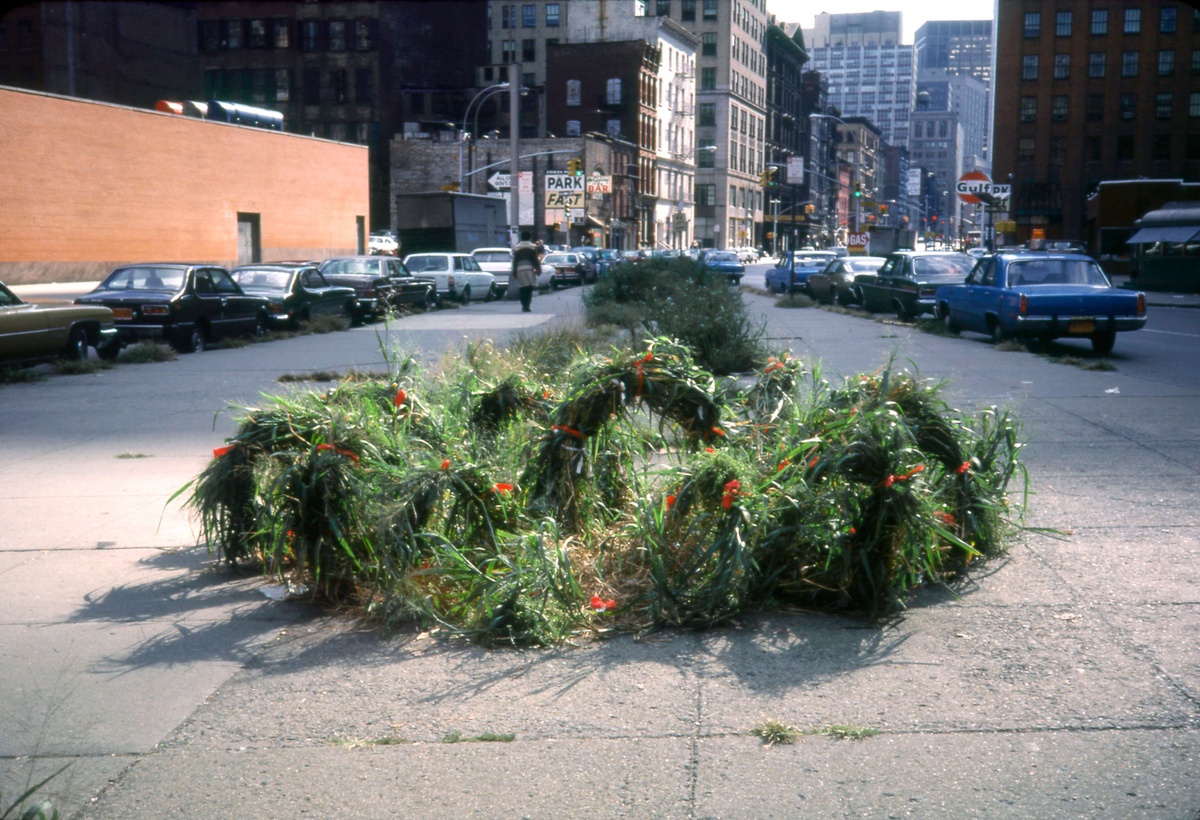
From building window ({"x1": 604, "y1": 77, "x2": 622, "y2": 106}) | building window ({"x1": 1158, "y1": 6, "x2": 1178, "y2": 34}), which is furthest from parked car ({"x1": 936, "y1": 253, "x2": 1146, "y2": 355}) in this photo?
building window ({"x1": 1158, "y1": 6, "x2": 1178, "y2": 34})

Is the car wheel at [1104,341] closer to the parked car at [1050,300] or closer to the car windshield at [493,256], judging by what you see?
the parked car at [1050,300]

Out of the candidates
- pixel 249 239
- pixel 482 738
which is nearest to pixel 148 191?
pixel 249 239

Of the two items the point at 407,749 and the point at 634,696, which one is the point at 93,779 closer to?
the point at 407,749

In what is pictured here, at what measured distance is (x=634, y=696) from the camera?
5.00 meters

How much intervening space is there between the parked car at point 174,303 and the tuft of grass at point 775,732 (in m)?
17.6

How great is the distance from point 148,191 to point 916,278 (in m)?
30.1

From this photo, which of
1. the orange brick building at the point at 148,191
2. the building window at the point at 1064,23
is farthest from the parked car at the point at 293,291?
the building window at the point at 1064,23

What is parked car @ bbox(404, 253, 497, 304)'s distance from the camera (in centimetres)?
3753

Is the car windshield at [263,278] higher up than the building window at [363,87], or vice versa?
the building window at [363,87]

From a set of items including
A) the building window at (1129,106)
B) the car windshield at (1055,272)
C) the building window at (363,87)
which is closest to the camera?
the car windshield at (1055,272)

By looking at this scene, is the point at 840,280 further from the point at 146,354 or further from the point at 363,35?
the point at 363,35

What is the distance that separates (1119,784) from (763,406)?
3527mm

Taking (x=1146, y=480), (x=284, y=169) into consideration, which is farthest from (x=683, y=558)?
(x=284, y=169)

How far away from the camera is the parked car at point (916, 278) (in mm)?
28188
